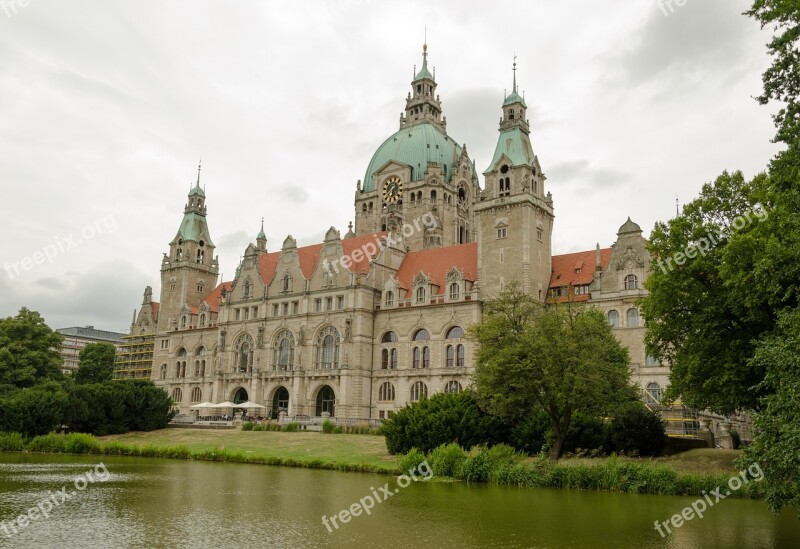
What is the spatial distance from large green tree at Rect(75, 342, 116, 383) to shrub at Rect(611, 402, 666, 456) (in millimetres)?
80759

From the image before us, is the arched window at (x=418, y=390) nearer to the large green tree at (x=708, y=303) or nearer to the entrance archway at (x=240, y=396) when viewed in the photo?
the entrance archway at (x=240, y=396)

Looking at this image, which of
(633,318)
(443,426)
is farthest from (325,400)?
(443,426)

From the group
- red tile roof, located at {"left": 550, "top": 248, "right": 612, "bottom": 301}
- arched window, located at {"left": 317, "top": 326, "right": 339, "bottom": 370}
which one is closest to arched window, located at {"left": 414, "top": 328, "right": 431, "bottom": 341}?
arched window, located at {"left": 317, "top": 326, "right": 339, "bottom": 370}

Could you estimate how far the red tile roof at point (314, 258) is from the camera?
255ft

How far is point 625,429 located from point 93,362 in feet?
276

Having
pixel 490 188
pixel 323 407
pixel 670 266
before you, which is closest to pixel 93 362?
pixel 323 407

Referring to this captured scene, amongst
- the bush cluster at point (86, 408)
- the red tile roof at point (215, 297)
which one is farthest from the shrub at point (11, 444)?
the red tile roof at point (215, 297)

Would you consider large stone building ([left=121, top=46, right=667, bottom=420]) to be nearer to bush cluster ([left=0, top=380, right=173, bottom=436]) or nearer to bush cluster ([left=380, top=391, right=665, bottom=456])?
bush cluster ([left=0, top=380, right=173, bottom=436])

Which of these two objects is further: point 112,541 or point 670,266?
point 670,266

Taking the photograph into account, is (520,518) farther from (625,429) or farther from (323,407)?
(323,407)

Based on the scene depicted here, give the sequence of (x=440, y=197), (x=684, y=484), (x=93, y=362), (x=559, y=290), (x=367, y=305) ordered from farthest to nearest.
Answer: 1. (x=93, y=362)
2. (x=440, y=197)
3. (x=367, y=305)
4. (x=559, y=290)
5. (x=684, y=484)

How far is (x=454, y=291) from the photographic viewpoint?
231 feet

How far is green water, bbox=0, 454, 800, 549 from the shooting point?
67.2ft

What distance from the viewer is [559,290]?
69.3 meters
